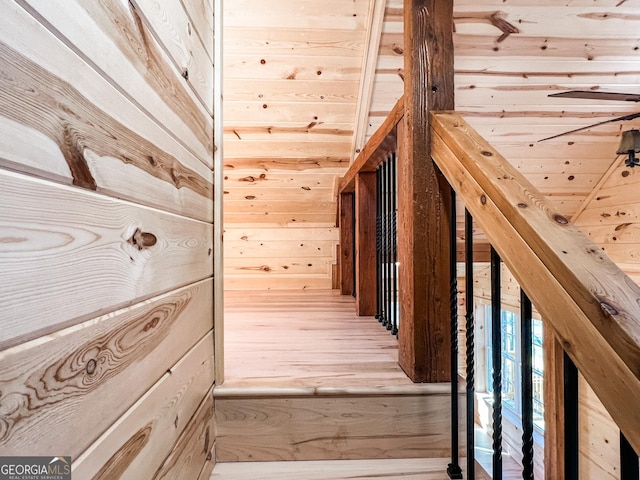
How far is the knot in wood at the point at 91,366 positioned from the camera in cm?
53

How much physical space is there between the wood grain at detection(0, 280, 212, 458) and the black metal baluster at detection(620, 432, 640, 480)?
71 cm

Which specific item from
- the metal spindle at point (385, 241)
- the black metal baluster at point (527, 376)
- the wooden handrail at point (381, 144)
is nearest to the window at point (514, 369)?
the metal spindle at point (385, 241)

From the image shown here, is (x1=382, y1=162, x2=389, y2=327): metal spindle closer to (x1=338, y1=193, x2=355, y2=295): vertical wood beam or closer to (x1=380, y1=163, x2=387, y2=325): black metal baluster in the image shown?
(x1=380, y1=163, x2=387, y2=325): black metal baluster

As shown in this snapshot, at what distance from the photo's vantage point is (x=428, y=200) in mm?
1219

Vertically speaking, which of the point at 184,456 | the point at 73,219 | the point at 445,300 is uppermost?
the point at 73,219

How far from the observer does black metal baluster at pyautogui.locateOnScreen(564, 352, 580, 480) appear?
609 mm

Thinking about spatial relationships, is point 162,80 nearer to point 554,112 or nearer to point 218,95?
point 218,95

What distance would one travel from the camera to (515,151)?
371 centimetres

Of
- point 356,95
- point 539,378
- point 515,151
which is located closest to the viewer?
point 356,95

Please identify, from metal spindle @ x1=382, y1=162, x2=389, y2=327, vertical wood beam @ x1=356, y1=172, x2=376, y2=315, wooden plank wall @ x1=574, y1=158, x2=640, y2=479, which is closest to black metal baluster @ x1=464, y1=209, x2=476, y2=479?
metal spindle @ x1=382, y1=162, x2=389, y2=327

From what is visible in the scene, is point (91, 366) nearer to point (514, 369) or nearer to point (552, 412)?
point (552, 412)

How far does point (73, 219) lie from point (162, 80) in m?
0.44

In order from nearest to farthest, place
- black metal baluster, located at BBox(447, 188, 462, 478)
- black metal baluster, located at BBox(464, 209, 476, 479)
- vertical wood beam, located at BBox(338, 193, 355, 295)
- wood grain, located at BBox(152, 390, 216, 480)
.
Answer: wood grain, located at BBox(152, 390, 216, 480)
black metal baluster, located at BBox(464, 209, 476, 479)
black metal baluster, located at BBox(447, 188, 462, 478)
vertical wood beam, located at BBox(338, 193, 355, 295)

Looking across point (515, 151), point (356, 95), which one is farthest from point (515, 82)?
point (356, 95)
